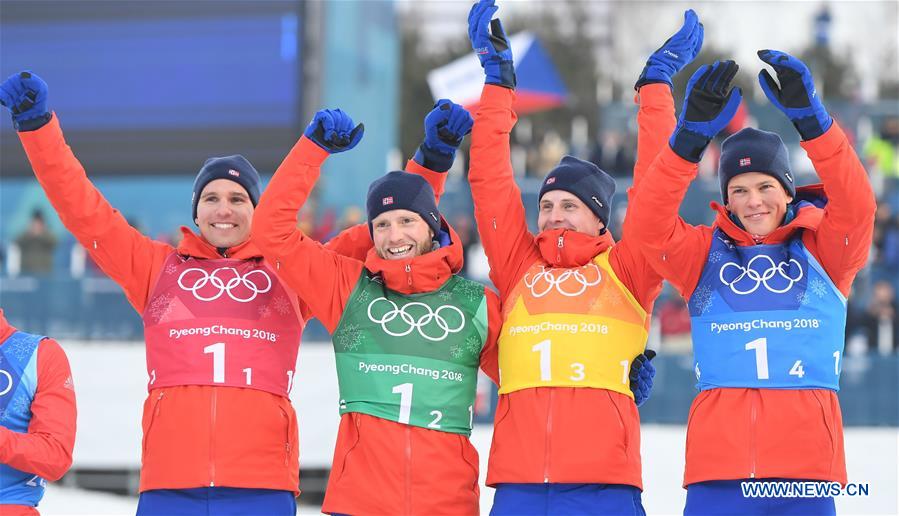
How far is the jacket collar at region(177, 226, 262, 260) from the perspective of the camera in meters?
5.04

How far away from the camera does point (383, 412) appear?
4605 millimetres

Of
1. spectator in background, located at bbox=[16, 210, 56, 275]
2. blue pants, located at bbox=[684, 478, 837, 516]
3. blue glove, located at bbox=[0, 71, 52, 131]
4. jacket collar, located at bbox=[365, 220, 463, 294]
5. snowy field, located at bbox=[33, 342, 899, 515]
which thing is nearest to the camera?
blue pants, located at bbox=[684, 478, 837, 516]

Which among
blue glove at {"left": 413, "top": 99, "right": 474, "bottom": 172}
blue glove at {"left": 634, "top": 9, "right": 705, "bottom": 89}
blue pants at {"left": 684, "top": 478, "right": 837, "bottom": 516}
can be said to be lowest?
blue pants at {"left": 684, "top": 478, "right": 837, "bottom": 516}

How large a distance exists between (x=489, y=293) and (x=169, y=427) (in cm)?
135

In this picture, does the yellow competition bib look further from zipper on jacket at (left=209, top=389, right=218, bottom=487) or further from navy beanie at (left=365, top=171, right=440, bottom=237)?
zipper on jacket at (left=209, top=389, right=218, bottom=487)

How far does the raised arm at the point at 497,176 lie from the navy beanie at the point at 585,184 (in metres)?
0.18

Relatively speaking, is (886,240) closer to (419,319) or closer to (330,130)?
(419,319)

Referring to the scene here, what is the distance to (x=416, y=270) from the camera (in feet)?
15.6

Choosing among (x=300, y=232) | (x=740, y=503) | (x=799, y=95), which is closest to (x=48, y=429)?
(x=300, y=232)

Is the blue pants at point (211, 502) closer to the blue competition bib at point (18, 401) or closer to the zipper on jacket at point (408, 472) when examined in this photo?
the blue competition bib at point (18, 401)

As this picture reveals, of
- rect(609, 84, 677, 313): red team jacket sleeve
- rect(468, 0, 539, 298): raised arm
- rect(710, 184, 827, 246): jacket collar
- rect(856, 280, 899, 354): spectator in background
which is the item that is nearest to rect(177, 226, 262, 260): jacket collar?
rect(468, 0, 539, 298): raised arm

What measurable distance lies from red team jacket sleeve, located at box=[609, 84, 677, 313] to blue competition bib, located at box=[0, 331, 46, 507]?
7.59ft

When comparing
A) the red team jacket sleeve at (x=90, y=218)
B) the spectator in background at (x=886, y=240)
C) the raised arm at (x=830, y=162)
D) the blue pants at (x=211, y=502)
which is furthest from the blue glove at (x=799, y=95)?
the spectator in background at (x=886, y=240)

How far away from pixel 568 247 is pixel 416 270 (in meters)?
0.60
